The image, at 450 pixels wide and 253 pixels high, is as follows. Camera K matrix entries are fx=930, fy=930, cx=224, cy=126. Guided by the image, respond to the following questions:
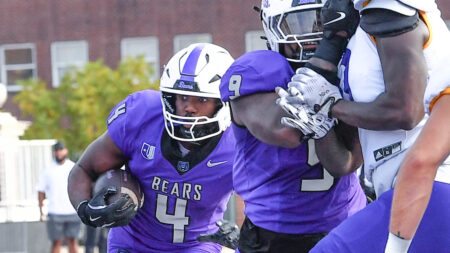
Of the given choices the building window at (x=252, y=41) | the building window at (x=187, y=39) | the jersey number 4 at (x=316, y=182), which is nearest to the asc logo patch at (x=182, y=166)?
the jersey number 4 at (x=316, y=182)

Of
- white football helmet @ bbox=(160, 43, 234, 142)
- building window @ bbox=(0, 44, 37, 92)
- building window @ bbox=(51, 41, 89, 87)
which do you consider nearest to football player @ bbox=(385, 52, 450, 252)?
white football helmet @ bbox=(160, 43, 234, 142)

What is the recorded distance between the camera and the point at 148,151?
453 cm

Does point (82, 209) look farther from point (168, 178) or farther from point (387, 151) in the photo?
point (387, 151)

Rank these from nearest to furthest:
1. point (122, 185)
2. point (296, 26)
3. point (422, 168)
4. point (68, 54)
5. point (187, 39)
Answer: point (422, 168) → point (296, 26) → point (122, 185) → point (187, 39) → point (68, 54)

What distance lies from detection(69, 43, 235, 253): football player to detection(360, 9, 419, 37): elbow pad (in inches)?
64.7

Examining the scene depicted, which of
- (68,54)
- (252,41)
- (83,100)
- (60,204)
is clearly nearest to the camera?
(60,204)

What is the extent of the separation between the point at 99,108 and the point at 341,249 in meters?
16.1

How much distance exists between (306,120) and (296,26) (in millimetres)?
508

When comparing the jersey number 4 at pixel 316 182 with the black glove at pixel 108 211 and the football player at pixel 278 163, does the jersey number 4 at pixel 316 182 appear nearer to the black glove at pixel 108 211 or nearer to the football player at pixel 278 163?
the football player at pixel 278 163

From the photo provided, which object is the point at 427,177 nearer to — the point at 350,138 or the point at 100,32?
the point at 350,138

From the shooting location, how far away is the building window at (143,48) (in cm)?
2333

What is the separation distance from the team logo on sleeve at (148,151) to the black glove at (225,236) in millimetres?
461

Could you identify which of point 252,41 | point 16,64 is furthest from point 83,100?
point 16,64

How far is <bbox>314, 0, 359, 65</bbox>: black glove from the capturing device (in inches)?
124
